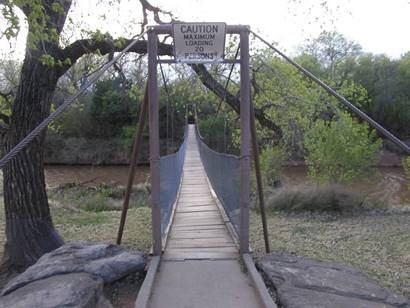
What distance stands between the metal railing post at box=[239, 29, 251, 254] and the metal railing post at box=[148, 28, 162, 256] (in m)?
0.61

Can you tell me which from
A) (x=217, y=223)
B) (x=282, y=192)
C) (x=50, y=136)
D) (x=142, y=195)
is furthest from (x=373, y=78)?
(x=217, y=223)

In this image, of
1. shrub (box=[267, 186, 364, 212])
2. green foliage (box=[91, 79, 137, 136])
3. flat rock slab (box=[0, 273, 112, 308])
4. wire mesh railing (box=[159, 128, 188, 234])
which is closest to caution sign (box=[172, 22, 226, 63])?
wire mesh railing (box=[159, 128, 188, 234])

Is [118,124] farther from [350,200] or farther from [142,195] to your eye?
[350,200]

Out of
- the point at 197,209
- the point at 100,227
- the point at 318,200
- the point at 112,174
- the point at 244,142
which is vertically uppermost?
the point at 244,142

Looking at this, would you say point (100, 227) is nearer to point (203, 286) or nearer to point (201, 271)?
point (201, 271)

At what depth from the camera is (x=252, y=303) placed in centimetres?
252

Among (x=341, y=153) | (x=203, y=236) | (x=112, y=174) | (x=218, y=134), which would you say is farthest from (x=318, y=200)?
(x=112, y=174)

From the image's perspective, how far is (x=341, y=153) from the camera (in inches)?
338

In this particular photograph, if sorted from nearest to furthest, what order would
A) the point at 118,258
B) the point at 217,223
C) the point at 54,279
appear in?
the point at 54,279, the point at 118,258, the point at 217,223

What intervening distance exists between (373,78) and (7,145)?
3013 centimetres

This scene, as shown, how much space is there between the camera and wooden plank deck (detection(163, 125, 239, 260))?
346 centimetres

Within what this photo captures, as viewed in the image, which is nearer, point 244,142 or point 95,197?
point 244,142

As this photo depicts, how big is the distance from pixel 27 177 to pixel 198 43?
208 centimetres

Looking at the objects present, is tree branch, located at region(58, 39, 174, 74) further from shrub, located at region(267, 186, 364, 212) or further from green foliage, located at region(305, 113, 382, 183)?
green foliage, located at region(305, 113, 382, 183)
